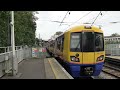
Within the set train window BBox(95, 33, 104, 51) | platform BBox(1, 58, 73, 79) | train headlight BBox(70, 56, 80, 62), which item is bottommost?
platform BBox(1, 58, 73, 79)

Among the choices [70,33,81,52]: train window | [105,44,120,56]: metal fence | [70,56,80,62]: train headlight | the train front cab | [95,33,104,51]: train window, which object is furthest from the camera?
[105,44,120,56]: metal fence

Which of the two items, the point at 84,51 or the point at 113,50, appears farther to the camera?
the point at 113,50

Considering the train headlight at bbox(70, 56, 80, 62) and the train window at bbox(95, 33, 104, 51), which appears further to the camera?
the train window at bbox(95, 33, 104, 51)

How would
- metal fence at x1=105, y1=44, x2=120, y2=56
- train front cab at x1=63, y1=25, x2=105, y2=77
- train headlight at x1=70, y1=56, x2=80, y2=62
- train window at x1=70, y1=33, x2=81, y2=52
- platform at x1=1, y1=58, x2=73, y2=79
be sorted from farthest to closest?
metal fence at x1=105, y1=44, x2=120, y2=56 < train window at x1=70, y1=33, x2=81, y2=52 < train headlight at x1=70, y1=56, x2=80, y2=62 < train front cab at x1=63, y1=25, x2=105, y2=77 < platform at x1=1, y1=58, x2=73, y2=79

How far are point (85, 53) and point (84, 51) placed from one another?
12 centimetres

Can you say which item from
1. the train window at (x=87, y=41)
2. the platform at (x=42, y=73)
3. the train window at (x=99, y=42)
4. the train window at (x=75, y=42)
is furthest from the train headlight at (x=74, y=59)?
the train window at (x=99, y=42)

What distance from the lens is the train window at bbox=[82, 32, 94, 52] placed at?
534 inches

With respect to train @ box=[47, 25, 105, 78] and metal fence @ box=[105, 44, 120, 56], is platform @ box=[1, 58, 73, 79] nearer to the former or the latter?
train @ box=[47, 25, 105, 78]

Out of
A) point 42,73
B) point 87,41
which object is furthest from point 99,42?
point 42,73

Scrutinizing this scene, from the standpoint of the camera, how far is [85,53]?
13.5 m

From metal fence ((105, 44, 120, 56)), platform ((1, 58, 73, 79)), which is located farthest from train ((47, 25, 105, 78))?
metal fence ((105, 44, 120, 56))

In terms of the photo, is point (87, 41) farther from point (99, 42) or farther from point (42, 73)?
point (42, 73)

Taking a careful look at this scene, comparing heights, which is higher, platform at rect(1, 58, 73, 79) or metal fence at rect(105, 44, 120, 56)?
metal fence at rect(105, 44, 120, 56)
